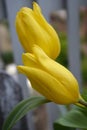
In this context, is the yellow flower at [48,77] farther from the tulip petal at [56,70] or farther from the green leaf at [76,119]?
the green leaf at [76,119]

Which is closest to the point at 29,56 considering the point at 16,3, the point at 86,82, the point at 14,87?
the point at 14,87

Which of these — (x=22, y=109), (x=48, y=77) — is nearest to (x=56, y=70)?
(x=48, y=77)

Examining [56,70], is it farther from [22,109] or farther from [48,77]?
[22,109]

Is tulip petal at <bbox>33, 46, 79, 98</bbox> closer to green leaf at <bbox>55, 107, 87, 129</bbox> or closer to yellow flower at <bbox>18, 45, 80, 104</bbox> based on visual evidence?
yellow flower at <bbox>18, 45, 80, 104</bbox>

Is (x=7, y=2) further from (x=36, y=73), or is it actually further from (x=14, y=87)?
(x=36, y=73)

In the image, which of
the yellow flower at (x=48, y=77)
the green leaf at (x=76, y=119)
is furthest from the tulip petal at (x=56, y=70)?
the green leaf at (x=76, y=119)

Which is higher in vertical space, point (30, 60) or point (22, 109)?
point (30, 60)

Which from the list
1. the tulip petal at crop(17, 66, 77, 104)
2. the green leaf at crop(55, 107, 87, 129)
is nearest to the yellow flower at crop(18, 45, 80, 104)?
the tulip petal at crop(17, 66, 77, 104)
